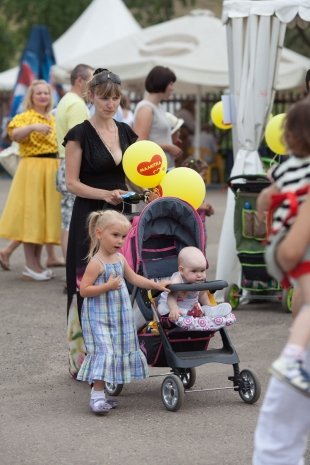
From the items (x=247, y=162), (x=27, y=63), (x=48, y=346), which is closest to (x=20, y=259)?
(x=247, y=162)

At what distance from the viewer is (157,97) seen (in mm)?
9352

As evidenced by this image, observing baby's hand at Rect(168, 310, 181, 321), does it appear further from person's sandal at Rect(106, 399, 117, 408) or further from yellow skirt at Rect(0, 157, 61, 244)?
yellow skirt at Rect(0, 157, 61, 244)

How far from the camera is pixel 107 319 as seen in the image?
628cm

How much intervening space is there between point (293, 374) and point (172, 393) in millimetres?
2594

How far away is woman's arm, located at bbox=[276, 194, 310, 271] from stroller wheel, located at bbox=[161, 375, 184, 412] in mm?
2454

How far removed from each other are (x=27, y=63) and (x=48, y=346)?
12.7 meters

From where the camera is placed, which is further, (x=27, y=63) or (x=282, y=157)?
(x=27, y=63)

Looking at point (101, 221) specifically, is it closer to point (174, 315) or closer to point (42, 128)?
point (174, 315)

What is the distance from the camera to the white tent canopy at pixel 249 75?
9758mm

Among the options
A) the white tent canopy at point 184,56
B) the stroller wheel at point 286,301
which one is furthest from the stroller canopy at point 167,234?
the white tent canopy at point 184,56

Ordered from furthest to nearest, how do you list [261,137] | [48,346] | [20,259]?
[20,259] < [261,137] < [48,346]

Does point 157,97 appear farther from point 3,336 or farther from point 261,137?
point 3,336

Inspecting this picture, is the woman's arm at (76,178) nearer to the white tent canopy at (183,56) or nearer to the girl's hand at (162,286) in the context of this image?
the girl's hand at (162,286)

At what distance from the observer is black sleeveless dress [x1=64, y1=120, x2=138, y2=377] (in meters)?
6.81
